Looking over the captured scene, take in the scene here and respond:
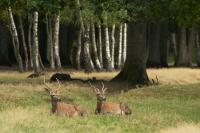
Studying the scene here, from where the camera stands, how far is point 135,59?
34781mm

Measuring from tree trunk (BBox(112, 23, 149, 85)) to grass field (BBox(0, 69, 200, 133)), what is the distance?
353 centimetres

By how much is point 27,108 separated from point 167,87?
37.6ft

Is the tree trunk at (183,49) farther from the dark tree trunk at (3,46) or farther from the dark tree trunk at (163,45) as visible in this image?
the dark tree trunk at (3,46)

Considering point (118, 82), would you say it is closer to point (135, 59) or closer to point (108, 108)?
point (135, 59)

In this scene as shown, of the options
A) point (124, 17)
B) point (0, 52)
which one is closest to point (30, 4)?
point (124, 17)

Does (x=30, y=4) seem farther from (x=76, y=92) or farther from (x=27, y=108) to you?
(x=27, y=108)

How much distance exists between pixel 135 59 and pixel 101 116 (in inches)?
646

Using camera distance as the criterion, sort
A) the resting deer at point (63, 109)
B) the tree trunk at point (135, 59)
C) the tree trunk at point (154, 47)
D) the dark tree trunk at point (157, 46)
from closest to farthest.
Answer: the resting deer at point (63, 109) < the tree trunk at point (135, 59) < the tree trunk at point (154, 47) < the dark tree trunk at point (157, 46)

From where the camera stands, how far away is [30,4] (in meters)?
30.4

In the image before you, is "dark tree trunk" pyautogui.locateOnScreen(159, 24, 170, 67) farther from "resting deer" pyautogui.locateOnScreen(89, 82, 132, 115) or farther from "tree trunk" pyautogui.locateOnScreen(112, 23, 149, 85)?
"resting deer" pyautogui.locateOnScreen(89, 82, 132, 115)

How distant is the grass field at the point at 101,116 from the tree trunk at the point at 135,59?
3.53 meters

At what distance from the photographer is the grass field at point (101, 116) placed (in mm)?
16547

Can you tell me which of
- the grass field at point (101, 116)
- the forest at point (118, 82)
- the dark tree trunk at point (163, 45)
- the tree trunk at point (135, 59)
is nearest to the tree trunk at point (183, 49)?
the forest at point (118, 82)

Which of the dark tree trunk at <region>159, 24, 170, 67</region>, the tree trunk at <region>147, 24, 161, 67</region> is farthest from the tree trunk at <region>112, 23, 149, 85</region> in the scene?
the dark tree trunk at <region>159, 24, 170, 67</region>
